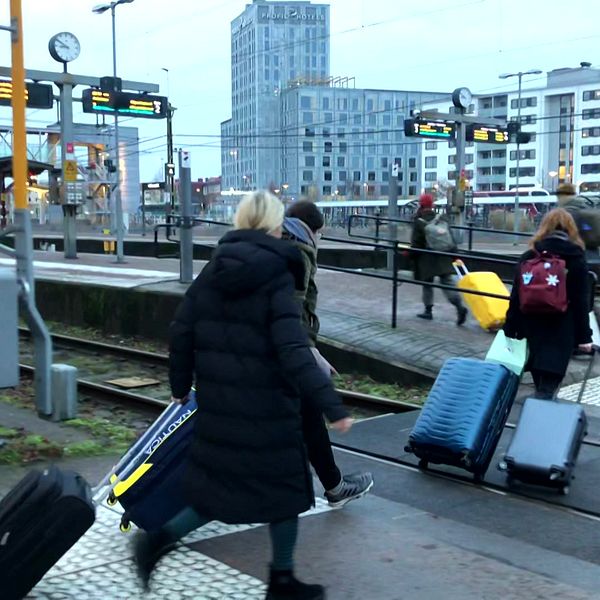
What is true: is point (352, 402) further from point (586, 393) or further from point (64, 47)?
point (64, 47)

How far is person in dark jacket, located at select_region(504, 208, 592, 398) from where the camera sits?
5688 millimetres

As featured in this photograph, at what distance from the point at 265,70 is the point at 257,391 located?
351 ft

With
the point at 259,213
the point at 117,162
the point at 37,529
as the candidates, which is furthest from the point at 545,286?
the point at 117,162

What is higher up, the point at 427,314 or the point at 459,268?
the point at 459,268

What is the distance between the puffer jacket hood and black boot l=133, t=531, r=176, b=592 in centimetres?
108

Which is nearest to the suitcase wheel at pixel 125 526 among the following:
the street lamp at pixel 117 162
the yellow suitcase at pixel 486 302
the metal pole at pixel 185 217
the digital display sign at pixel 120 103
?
the yellow suitcase at pixel 486 302

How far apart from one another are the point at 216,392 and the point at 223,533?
1.34 metres

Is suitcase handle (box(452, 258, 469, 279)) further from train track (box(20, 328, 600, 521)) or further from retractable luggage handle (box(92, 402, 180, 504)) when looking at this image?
retractable luggage handle (box(92, 402, 180, 504))

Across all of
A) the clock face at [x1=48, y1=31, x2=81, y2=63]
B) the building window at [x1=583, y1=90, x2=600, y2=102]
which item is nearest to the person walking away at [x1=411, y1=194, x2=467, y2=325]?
the clock face at [x1=48, y1=31, x2=81, y2=63]

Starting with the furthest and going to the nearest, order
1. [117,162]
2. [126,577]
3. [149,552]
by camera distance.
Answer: [117,162] → [126,577] → [149,552]

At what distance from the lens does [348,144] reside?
349ft

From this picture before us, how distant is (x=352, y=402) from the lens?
26.8ft

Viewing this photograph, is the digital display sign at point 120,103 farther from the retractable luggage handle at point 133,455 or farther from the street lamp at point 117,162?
the retractable luggage handle at point 133,455

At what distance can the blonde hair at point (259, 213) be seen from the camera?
342 centimetres
